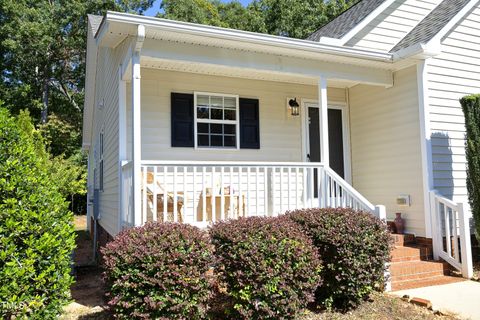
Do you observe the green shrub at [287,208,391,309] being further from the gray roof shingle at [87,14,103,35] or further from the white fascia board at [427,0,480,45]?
the gray roof shingle at [87,14,103,35]

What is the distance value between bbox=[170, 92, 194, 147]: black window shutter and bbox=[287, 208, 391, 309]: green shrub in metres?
3.25

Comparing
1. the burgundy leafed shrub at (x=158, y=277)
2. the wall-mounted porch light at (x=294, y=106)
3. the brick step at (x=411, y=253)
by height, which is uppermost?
the wall-mounted porch light at (x=294, y=106)

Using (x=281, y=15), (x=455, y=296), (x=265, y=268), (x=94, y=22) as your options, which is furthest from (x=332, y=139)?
(x=281, y=15)

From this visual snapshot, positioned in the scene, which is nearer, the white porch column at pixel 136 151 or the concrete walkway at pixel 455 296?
the concrete walkway at pixel 455 296

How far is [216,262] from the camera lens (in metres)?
4.12

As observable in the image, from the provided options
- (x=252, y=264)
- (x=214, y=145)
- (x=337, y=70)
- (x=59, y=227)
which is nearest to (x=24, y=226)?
(x=59, y=227)

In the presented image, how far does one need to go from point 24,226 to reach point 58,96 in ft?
75.5

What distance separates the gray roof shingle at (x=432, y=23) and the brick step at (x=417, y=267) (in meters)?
3.66

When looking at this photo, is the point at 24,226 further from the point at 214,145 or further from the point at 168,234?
the point at 214,145

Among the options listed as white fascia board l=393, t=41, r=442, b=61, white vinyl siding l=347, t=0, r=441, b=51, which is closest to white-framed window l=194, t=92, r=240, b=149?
white vinyl siding l=347, t=0, r=441, b=51

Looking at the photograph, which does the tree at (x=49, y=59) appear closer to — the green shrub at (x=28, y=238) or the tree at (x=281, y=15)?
the tree at (x=281, y=15)

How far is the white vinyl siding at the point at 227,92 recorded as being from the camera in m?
7.23

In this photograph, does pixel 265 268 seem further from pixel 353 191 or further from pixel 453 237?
pixel 453 237

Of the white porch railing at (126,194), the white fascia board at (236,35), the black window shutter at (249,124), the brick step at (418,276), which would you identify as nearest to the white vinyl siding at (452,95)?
the white fascia board at (236,35)
